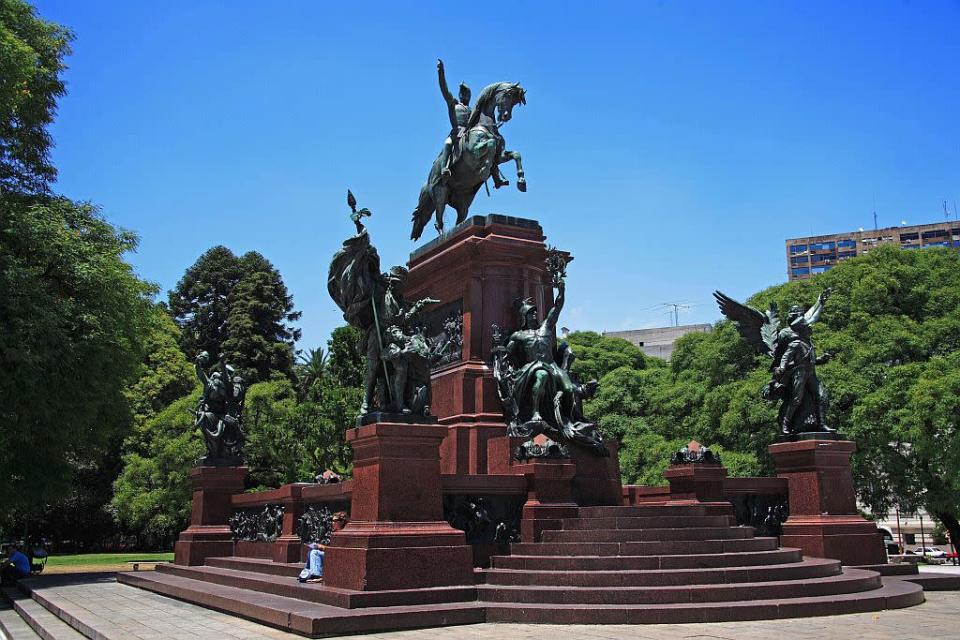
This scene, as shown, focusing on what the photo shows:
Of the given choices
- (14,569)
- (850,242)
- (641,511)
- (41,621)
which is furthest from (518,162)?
(850,242)

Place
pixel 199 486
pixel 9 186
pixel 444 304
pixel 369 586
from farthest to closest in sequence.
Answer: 1. pixel 9 186
2. pixel 199 486
3. pixel 444 304
4. pixel 369 586

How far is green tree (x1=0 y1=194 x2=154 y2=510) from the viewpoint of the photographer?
1889cm

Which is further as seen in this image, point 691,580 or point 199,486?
point 199,486

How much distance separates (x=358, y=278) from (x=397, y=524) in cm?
359

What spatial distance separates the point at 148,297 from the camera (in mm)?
26859

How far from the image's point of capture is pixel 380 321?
12.6 meters

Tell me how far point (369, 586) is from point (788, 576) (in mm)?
5429

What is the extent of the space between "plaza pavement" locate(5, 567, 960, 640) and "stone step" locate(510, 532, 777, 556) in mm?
1727

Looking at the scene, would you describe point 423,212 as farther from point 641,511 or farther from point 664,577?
point 664,577

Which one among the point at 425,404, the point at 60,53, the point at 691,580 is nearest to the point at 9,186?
the point at 60,53

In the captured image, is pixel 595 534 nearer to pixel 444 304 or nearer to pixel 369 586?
pixel 369 586

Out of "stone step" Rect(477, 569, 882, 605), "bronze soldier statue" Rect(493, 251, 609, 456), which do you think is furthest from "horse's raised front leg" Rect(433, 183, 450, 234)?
"stone step" Rect(477, 569, 882, 605)

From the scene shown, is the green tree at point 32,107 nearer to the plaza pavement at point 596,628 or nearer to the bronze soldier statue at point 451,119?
the bronze soldier statue at point 451,119

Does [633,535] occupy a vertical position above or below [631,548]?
above
